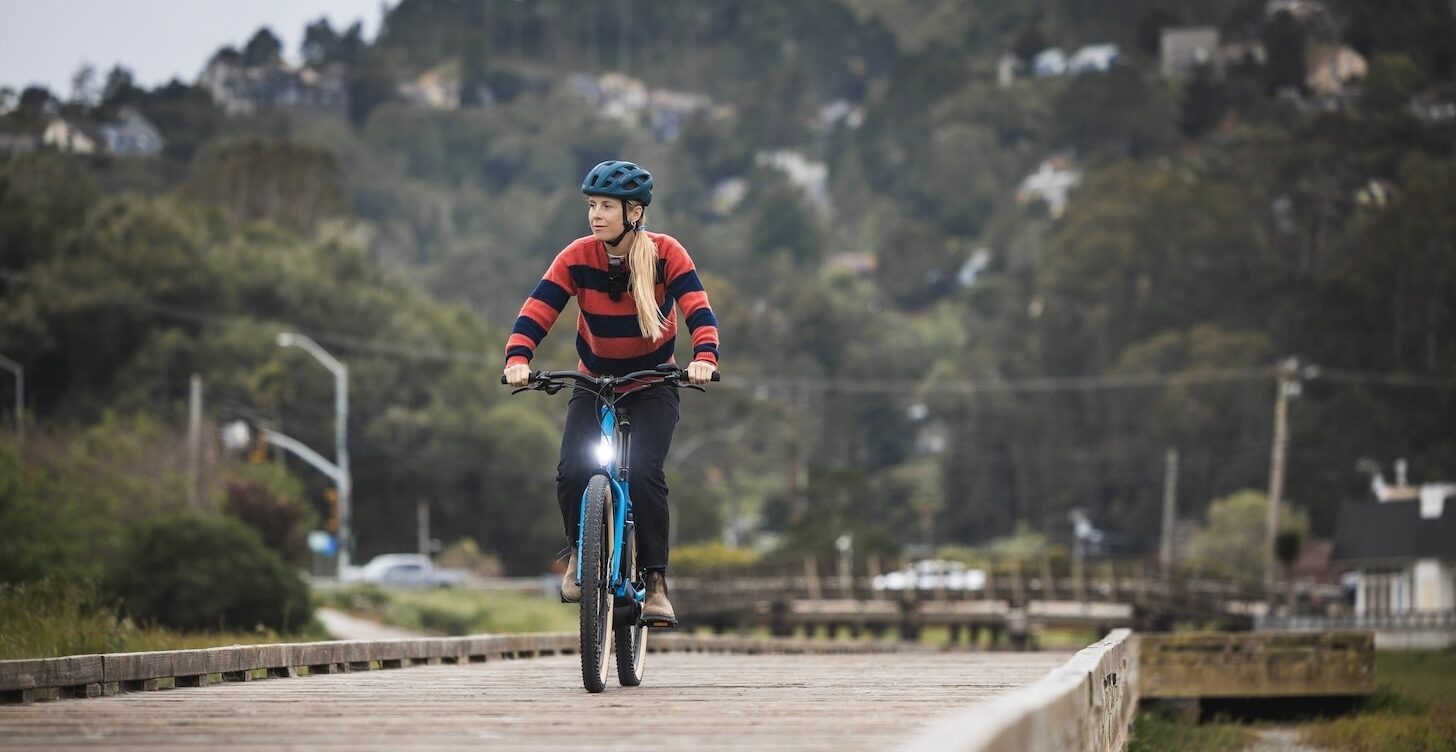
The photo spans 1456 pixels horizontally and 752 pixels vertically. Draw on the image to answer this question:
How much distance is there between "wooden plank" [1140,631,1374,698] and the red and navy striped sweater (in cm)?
1003

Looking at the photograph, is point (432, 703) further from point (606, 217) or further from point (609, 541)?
point (606, 217)

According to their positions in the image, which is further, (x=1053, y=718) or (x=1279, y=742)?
(x=1279, y=742)

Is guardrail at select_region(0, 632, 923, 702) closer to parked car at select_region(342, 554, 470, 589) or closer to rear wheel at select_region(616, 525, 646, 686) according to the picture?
rear wheel at select_region(616, 525, 646, 686)

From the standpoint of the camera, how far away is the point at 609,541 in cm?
977

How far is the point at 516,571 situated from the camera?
93.8 meters

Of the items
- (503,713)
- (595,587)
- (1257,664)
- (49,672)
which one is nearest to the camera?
(503,713)

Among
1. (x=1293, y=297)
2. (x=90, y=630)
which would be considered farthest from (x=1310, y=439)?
(x=90, y=630)

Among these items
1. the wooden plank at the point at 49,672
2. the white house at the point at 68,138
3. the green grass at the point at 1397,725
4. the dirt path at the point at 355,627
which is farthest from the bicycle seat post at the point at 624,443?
the white house at the point at 68,138

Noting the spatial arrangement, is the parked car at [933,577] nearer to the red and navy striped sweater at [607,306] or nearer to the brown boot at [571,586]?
the red and navy striped sweater at [607,306]

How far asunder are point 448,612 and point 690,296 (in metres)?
42.4

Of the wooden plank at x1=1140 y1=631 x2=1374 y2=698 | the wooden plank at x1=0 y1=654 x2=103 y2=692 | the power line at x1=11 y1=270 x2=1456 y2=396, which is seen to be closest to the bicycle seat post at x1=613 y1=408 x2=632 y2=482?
the wooden plank at x1=0 y1=654 x2=103 y2=692

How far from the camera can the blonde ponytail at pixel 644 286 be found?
32.8 feet

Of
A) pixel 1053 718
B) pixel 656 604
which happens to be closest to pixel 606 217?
pixel 656 604

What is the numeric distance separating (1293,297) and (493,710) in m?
129
